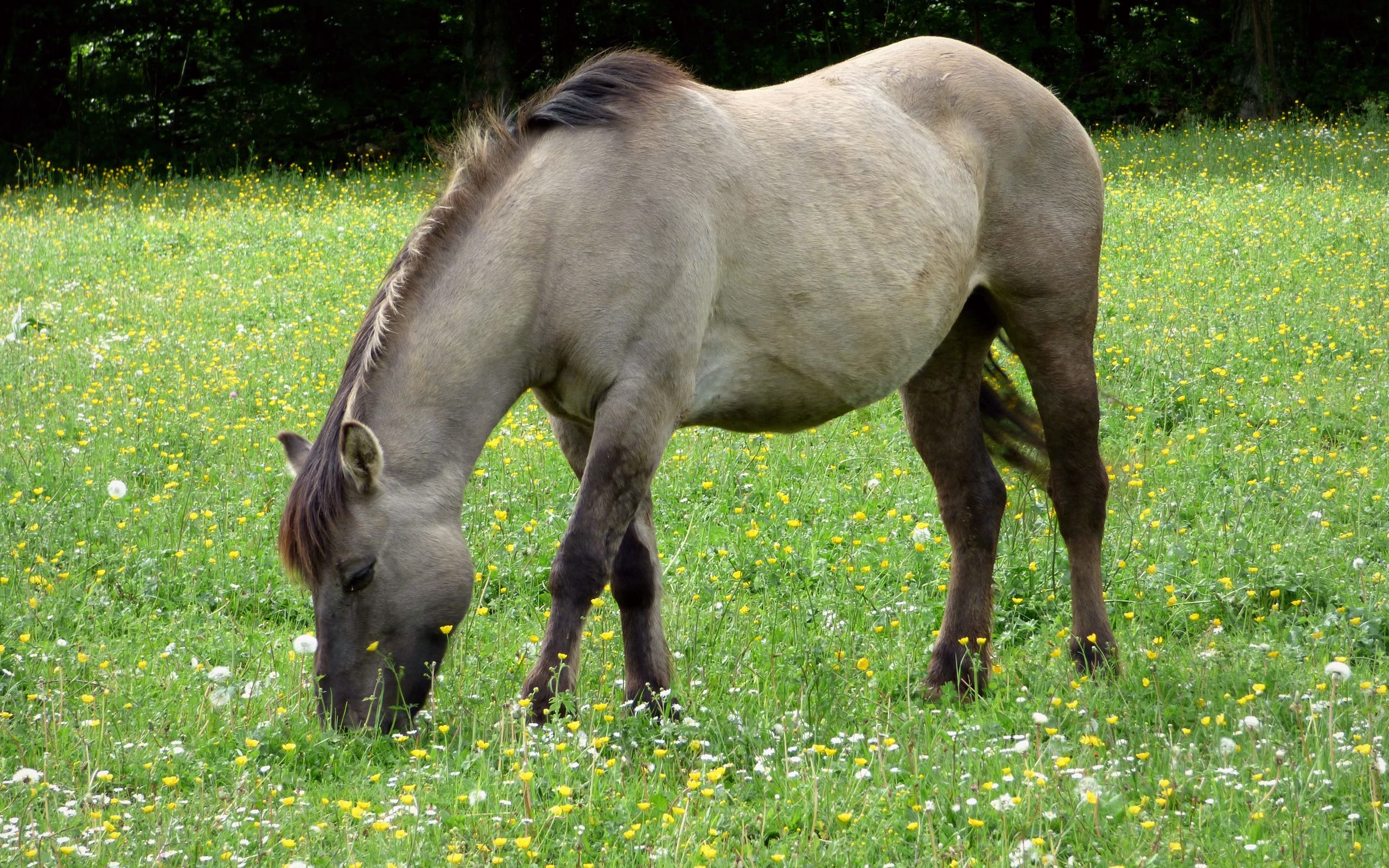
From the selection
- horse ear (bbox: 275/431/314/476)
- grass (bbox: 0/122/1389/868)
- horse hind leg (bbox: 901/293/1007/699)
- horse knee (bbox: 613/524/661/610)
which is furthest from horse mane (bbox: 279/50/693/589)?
horse hind leg (bbox: 901/293/1007/699)

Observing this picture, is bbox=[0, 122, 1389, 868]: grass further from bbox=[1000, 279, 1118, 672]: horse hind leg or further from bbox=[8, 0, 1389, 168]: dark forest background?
bbox=[8, 0, 1389, 168]: dark forest background

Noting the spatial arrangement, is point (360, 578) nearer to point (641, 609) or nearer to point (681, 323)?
point (641, 609)

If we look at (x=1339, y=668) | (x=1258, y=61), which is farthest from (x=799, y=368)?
(x=1258, y=61)

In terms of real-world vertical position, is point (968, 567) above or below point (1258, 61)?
below

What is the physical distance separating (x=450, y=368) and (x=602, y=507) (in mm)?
593

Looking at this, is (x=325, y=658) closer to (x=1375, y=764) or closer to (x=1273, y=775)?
(x=1273, y=775)

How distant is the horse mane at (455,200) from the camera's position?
343 cm

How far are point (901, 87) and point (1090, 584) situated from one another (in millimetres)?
1999

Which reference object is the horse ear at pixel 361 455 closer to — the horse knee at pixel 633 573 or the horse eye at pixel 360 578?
the horse eye at pixel 360 578

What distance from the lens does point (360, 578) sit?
3.49 m

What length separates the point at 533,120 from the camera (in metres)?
3.90

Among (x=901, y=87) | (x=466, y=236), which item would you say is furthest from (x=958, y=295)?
(x=466, y=236)

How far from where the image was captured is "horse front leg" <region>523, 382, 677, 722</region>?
355 cm

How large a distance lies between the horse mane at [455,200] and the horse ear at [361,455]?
39 mm
